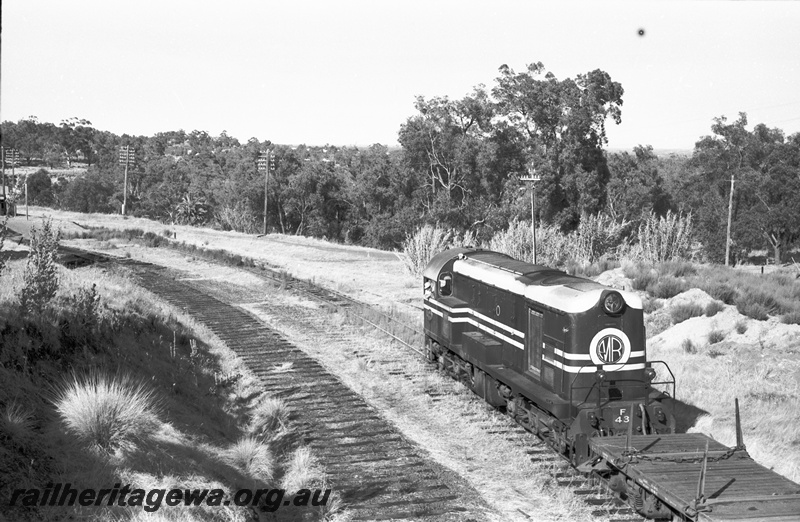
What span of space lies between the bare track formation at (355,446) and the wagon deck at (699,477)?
231 cm

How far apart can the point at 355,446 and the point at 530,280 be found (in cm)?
453

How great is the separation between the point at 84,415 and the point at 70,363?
321 cm

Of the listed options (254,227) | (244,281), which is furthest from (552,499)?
(254,227)

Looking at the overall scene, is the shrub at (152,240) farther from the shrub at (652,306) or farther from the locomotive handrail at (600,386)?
the locomotive handrail at (600,386)

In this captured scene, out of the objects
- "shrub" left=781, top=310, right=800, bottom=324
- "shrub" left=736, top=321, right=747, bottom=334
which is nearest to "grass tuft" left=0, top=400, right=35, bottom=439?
"shrub" left=736, top=321, right=747, bottom=334

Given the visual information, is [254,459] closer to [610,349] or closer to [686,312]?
[610,349]

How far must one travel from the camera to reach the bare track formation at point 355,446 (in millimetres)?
10320

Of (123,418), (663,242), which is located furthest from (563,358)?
(663,242)

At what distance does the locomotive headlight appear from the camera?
38.6ft

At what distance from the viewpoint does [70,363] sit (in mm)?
12547

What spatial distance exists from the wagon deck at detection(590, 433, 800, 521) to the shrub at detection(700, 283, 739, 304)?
1476 cm

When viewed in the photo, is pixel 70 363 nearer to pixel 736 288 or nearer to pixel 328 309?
pixel 328 309

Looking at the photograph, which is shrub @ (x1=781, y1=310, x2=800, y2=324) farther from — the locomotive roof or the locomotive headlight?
the locomotive headlight

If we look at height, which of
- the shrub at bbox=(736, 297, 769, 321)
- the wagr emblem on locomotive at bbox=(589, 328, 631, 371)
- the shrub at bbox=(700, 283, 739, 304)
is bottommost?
the shrub at bbox=(736, 297, 769, 321)
